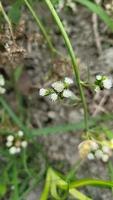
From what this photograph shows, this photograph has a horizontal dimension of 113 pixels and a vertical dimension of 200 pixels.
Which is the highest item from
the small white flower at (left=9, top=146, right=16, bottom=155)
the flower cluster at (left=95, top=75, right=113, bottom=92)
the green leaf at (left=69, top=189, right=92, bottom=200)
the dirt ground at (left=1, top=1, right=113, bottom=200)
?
the dirt ground at (left=1, top=1, right=113, bottom=200)

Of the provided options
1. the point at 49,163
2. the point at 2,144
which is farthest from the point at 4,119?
the point at 49,163

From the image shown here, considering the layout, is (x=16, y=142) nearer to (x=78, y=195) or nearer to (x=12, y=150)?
(x=12, y=150)

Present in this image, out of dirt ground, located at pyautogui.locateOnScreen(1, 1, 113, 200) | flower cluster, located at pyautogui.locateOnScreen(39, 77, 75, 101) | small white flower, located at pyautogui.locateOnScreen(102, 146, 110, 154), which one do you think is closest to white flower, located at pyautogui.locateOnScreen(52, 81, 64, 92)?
flower cluster, located at pyautogui.locateOnScreen(39, 77, 75, 101)

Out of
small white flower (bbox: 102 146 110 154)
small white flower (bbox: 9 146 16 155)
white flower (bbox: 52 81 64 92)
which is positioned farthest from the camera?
small white flower (bbox: 9 146 16 155)

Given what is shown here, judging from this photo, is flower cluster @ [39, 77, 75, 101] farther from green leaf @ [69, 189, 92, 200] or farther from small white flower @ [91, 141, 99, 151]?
green leaf @ [69, 189, 92, 200]

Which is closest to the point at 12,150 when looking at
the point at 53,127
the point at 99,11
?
the point at 53,127

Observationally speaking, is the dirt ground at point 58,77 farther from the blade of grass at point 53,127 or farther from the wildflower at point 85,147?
the wildflower at point 85,147
